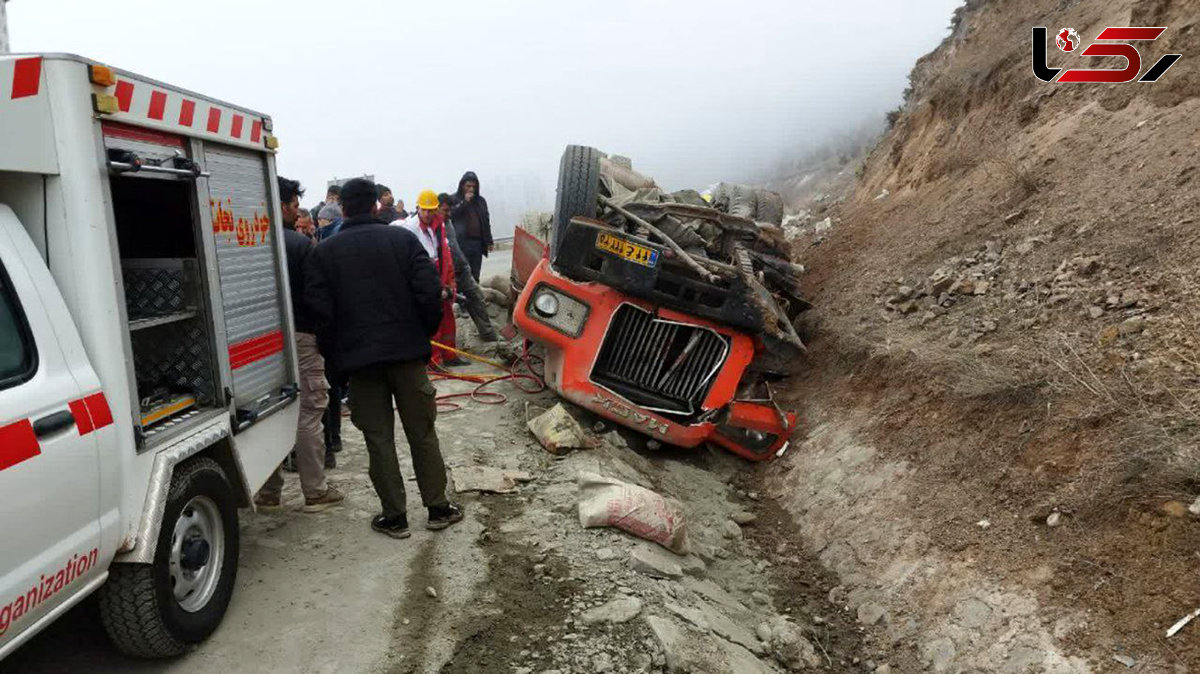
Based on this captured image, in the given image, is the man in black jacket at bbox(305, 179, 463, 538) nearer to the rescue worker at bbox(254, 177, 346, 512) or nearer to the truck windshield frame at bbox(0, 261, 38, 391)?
the rescue worker at bbox(254, 177, 346, 512)

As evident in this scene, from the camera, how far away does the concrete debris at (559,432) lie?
212 inches

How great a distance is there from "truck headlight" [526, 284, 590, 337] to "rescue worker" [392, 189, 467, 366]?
4.31 ft

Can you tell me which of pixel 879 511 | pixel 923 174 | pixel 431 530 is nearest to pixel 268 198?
pixel 431 530

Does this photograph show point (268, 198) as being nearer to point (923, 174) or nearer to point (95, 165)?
point (95, 165)

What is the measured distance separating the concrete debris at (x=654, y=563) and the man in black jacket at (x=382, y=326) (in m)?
1.12

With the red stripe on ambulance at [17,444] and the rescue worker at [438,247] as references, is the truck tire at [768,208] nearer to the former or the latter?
the rescue worker at [438,247]

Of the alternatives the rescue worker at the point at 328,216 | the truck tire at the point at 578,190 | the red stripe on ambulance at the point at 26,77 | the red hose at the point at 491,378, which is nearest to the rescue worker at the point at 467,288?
the red hose at the point at 491,378

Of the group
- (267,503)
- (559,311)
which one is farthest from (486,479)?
(559,311)

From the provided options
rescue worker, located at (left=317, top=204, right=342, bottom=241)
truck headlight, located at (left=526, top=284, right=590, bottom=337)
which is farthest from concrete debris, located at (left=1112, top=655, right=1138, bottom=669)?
rescue worker, located at (left=317, top=204, right=342, bottom=241)

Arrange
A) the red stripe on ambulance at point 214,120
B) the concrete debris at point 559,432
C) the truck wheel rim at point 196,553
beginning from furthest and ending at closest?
the concrete debris at point 559,432, the red stripe on ambulance at point 214,120, the truck wheel rim at point 196,553

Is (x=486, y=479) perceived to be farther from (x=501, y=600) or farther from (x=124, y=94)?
(x=124, y=94)

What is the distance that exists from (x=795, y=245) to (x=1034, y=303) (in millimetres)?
5906

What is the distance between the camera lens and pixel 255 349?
12.1ft

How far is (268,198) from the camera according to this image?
389 centimetres
